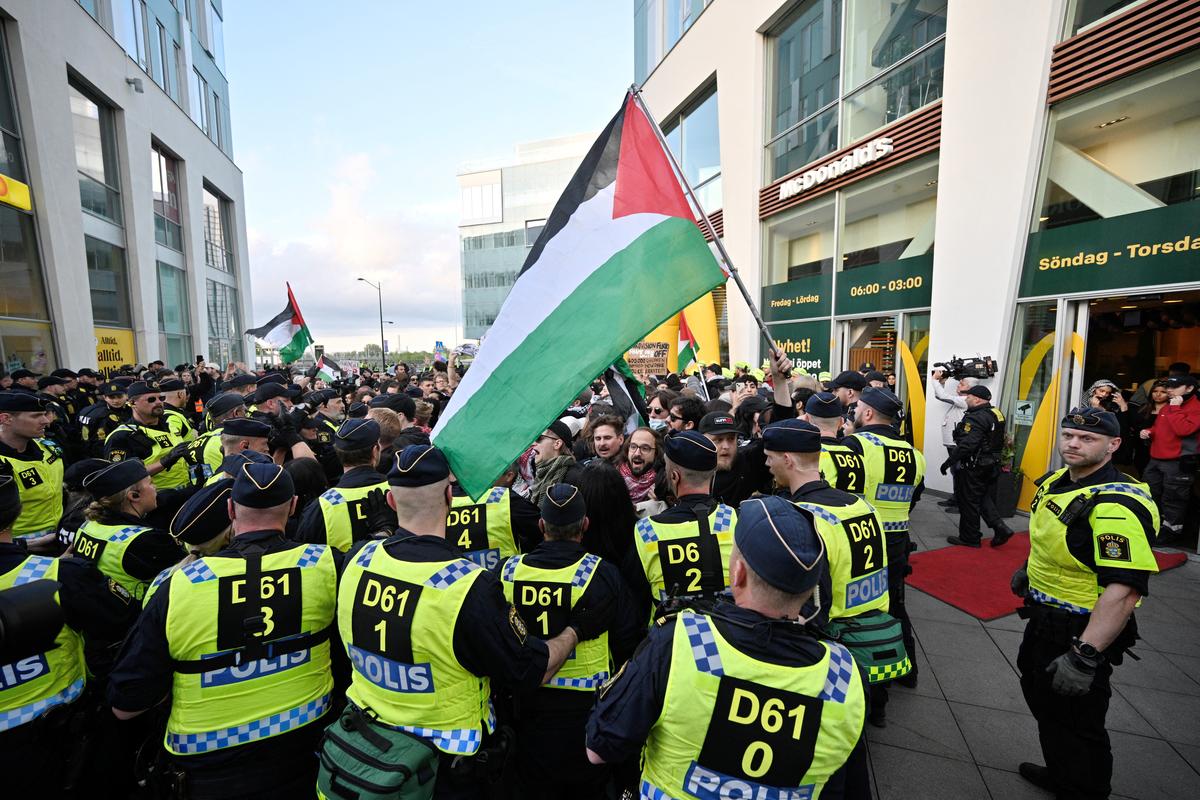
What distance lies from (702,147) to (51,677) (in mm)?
17799

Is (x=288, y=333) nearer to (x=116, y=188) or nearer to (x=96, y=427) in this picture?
(x=96, y=427)

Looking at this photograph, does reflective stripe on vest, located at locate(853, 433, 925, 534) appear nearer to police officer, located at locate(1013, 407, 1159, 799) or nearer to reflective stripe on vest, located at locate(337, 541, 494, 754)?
police officer, located at locate(1013, 407, 1159, 799)

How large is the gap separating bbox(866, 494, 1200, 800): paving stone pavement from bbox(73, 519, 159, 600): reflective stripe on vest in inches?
167

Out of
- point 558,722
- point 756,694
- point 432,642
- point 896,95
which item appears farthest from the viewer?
point 896,95

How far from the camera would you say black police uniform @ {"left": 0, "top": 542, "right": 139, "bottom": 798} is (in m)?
2.22

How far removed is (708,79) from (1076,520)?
1553 centimetres

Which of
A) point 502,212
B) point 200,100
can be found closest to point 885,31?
point 200,100

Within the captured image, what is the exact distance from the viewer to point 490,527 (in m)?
3.23

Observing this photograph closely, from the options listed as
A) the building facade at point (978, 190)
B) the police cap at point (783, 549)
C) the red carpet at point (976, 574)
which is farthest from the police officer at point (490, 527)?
the building facade at point (978, 190)

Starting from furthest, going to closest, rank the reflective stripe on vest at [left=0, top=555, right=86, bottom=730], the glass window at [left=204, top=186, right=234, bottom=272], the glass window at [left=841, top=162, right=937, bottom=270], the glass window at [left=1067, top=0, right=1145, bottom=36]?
1. the glass window at [left=204, top=186, right=234, bottom=272]
2. the glass window at [left=841, top=162, right=937, bottom=270]
3. the glass window at [left=1067, top=0, right=1145, bottom=36]
4. the reflective stripe on vest at [left=0, top=555, right=86, bottom=730]

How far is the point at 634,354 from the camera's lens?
13.6 m

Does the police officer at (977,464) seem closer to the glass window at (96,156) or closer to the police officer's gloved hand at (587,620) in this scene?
the police officer's gloved hand at (587,620)

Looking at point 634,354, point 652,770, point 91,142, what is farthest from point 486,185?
point 652,770

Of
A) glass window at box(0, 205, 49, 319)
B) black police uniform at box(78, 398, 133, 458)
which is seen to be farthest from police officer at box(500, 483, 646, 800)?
glass window at box(0, 205, 49, 319)
